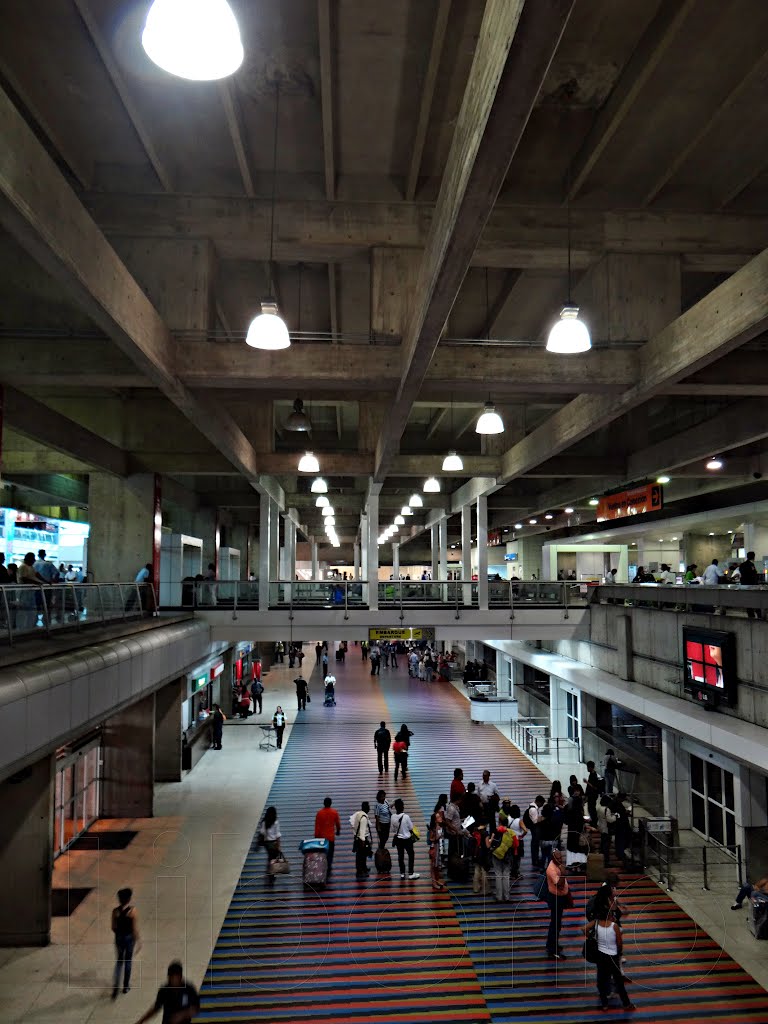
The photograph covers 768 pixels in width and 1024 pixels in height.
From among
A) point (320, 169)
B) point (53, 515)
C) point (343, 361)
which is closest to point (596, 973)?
point (343, 361)

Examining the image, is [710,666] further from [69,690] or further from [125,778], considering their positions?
[125,778]

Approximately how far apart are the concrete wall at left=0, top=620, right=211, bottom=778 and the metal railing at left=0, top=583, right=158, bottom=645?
0.56m

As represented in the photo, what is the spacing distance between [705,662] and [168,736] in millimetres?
12491

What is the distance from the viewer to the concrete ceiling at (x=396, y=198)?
5066mm

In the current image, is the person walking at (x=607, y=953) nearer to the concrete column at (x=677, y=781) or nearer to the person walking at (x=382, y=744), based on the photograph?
the concrete column at (x=677, y=781)

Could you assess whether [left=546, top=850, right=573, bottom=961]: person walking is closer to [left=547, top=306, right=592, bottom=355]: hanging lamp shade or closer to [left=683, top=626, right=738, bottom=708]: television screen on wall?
[left=683, top=626, right=738, bottom=708]: television screen on wall

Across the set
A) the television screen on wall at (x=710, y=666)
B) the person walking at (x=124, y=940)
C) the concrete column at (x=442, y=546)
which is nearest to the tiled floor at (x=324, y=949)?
the person walking at (x=124, y=940)

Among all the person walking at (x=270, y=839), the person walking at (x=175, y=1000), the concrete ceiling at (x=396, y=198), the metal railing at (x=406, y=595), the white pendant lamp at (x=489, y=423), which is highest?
the concrete ceiling at (x=396, y=198)

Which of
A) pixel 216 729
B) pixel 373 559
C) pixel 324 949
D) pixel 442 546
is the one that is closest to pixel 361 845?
pixel 324 949

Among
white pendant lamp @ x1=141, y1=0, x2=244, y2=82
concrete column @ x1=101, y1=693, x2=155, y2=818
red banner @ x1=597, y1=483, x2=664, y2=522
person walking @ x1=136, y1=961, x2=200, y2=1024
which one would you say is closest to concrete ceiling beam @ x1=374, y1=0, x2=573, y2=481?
white pendant lamp @ x1=141, y1=0, x2=244, y2=82

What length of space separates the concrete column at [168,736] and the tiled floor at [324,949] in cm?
272

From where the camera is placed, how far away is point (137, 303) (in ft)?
22.2

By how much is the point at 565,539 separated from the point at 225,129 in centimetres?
3386

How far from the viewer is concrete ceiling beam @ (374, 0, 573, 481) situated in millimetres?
2854
